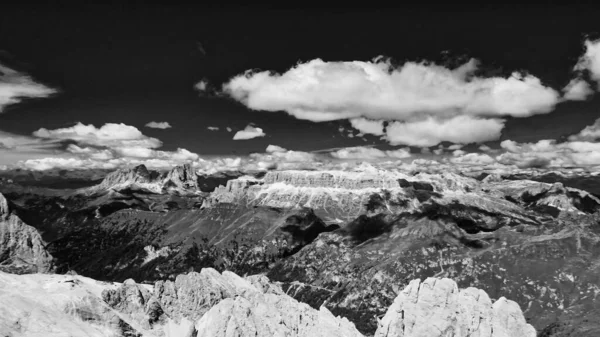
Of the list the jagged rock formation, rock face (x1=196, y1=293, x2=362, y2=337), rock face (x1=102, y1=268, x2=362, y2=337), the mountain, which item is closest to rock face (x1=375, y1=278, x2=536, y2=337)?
the mountain

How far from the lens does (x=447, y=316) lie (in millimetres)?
118500

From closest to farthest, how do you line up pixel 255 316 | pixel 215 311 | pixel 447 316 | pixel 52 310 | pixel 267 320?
pixel 215 311 → pixel 255 316 → pixel 52 310 → pixel 267 320 → pixel 447 316

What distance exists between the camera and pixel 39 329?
98875mm

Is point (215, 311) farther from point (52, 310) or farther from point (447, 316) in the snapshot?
point (447, 316)

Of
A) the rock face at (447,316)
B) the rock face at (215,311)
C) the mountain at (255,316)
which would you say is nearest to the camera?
the mountain at (255,316)

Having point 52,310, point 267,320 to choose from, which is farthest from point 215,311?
point 52,310

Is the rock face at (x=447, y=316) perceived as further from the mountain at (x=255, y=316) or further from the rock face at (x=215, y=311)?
the rock face at (x=215, y=311)

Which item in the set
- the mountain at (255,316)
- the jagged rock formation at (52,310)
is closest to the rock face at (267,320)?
the mountain at (255,316)

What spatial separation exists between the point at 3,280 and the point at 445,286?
13583cm

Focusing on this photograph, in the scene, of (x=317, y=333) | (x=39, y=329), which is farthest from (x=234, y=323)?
(x=39, y=329)

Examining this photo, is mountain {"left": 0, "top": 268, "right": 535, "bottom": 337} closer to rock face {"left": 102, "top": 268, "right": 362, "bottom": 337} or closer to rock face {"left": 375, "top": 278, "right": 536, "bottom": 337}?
rock face {"left": 375, "top": 278, "right": 536, "bottom": 337}

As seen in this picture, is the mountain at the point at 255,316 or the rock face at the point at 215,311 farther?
the rock face at the point at 215,311

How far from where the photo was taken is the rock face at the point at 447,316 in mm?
116188

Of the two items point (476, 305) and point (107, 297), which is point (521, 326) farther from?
point (107, 297)
